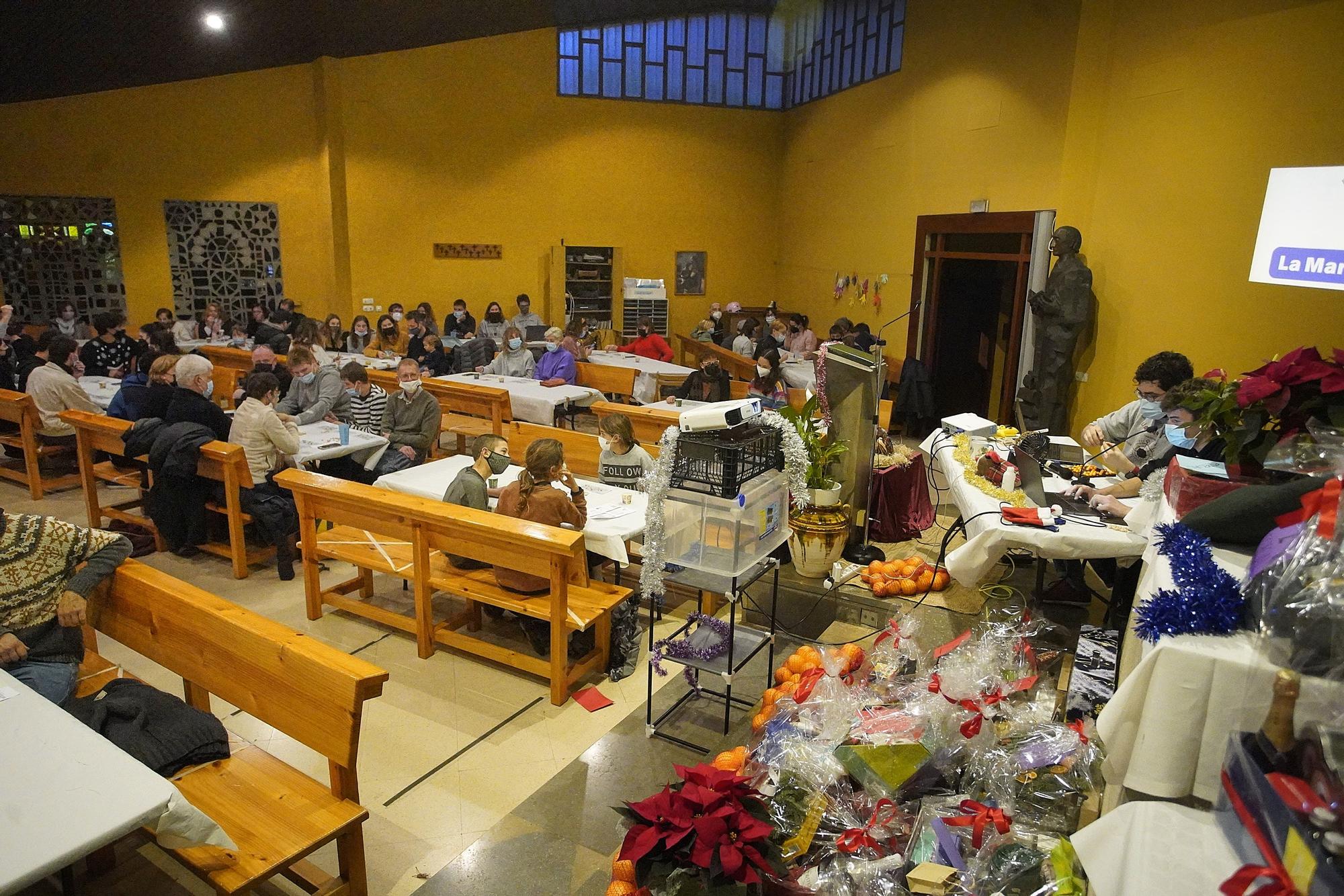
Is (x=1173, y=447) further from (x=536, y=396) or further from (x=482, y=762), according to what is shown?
(x=536, y=396)

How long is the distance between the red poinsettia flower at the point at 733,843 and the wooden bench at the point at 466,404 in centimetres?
554

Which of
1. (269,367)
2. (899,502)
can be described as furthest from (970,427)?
(269,367)

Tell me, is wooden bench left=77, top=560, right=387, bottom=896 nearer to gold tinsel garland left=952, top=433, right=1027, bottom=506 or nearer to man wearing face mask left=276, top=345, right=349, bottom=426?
gold tinsel garland left=952, top=433, right=1027, bottom=506

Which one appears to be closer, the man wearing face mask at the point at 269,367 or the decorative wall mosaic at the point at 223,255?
the man wearing face mask at the point at 269,367

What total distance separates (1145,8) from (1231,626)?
21.5 ft

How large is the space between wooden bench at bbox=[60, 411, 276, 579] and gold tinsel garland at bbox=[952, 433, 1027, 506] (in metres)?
4.34

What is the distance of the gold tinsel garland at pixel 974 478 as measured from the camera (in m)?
3.90

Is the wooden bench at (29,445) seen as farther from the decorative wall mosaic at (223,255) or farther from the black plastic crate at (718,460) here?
the black plastic crate at (718,460)

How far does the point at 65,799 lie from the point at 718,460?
7.37 feet

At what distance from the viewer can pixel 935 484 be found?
5766 millimetres

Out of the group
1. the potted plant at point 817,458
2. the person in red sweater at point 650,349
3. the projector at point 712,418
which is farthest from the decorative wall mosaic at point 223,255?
the projector at point 712,418

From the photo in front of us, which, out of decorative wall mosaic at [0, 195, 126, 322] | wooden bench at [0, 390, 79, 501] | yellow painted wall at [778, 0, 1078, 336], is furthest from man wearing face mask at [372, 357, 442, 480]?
decorative wall mosaic at [0, 195, 126, 322]

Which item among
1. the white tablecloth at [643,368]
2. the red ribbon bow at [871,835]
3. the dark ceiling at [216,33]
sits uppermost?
the dark ceiling at [216,33]

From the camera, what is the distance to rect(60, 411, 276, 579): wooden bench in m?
5.22
